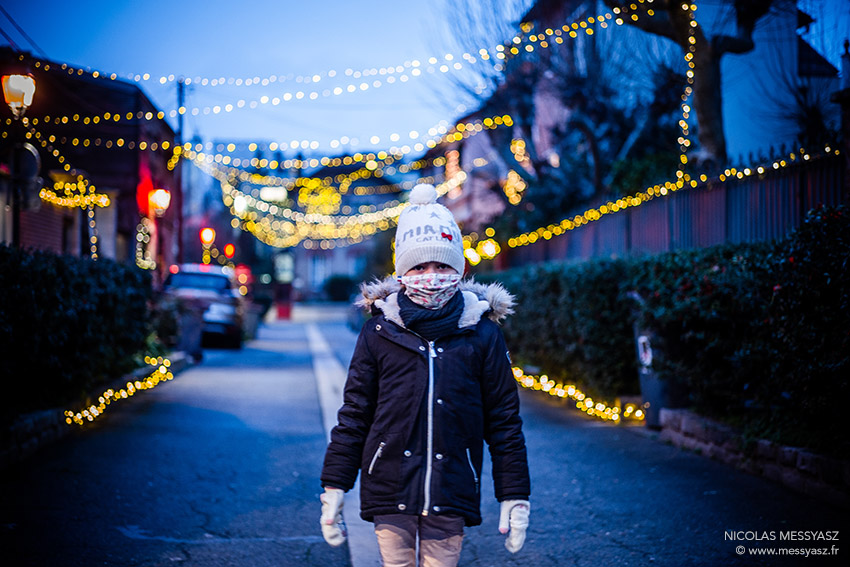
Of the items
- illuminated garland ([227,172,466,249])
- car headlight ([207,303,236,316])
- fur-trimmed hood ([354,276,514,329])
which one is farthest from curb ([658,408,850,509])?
Answer: illuminated garland ([227,172,466,249])

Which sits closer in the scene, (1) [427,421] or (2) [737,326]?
(1) [427,421]

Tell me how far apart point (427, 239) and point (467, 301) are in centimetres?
29

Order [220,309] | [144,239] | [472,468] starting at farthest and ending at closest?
[144,239] < [220,309] < [472,468]

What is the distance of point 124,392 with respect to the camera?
9.68m

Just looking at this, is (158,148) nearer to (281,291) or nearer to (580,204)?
(281,291)

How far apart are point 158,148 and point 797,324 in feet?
83.3

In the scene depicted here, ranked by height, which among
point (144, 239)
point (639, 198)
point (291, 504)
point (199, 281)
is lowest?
point (291, 504)

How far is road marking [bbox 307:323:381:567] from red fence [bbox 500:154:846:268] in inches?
145

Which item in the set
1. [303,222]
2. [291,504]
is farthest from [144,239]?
[291,504]

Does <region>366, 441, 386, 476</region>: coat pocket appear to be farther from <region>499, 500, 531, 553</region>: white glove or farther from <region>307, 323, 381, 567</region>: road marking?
<region>307, 323, 381, 567</region>: road marking

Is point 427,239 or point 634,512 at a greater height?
point 427,239

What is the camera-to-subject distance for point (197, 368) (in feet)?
44.8

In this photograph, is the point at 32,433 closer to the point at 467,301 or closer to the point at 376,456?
the point at 376,456

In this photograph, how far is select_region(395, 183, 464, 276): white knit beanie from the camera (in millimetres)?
3004
